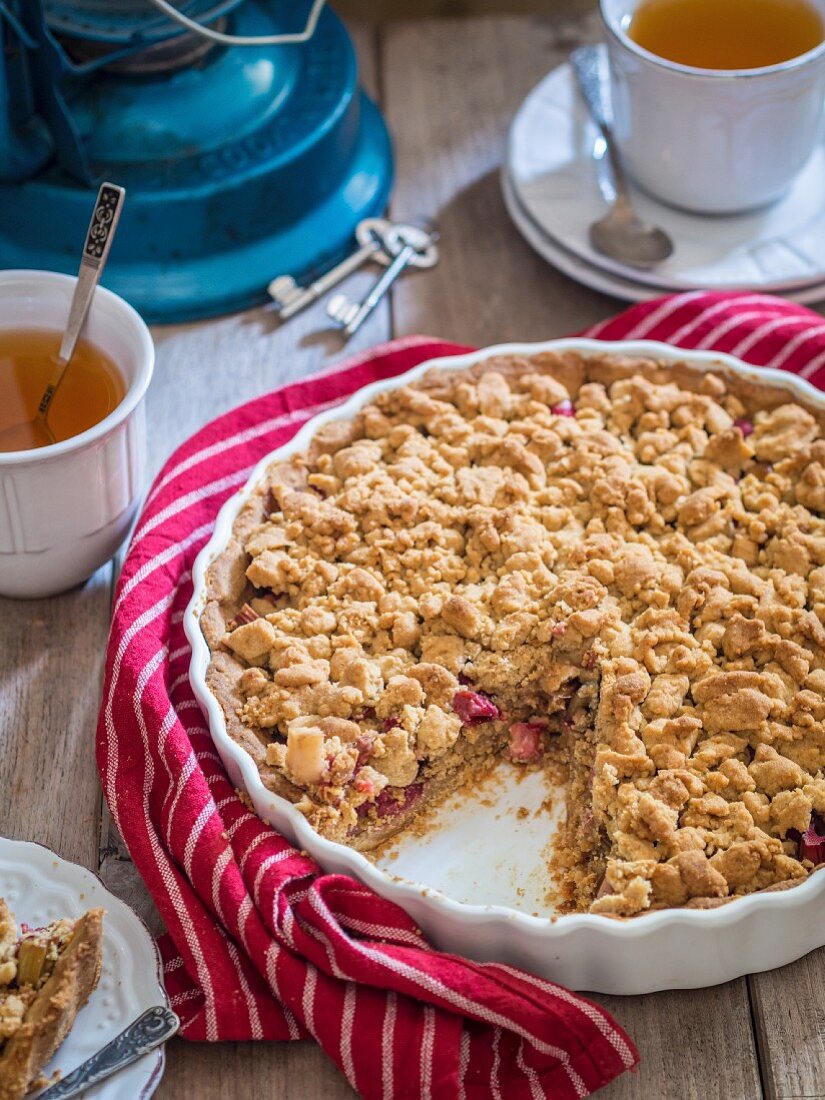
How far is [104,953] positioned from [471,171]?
2.20 metres

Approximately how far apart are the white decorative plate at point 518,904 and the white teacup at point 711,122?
130 cm

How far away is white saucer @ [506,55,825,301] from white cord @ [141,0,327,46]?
56cm

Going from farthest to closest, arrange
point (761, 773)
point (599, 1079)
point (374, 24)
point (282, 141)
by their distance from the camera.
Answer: point (374, 24) → point (282, 141) → point (761, 773) → point (599, 1079)

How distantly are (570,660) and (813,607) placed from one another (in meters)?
0.42

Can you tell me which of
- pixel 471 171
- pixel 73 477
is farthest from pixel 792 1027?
pixel 471 171

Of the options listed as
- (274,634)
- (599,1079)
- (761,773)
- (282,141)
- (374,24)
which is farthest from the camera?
(374,24)

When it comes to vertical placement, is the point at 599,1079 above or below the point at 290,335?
below

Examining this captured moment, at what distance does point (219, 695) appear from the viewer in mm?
2201

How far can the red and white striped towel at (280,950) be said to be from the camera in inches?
76.2

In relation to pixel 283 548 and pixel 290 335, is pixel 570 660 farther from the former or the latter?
pixel 290 335

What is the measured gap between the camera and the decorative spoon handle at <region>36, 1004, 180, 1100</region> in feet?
6.03

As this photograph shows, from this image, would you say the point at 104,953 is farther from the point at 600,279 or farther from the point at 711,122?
the point at 711,122

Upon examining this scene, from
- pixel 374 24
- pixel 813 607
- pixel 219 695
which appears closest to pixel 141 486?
pixel 219 695

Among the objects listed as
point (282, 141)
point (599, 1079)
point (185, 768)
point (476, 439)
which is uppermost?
point (282, 141)
